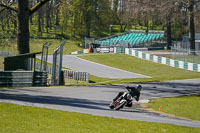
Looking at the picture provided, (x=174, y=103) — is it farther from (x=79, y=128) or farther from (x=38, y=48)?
(x=38, y=48)

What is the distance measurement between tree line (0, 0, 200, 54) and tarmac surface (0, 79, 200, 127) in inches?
269

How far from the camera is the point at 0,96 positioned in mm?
16859

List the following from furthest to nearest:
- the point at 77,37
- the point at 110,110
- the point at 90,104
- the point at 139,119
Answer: the point at 77,37 < the point at 90,104 < the point at 110,110 < the point at 139,119

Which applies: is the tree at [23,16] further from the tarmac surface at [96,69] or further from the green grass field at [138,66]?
the green grass field at [138,66]

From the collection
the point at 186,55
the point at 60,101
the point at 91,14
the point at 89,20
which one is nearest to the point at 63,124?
the point at 60,101

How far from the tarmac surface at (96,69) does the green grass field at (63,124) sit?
25616mm

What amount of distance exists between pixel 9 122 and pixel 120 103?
5.68m

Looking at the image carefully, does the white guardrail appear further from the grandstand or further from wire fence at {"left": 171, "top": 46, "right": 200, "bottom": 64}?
the grandstand

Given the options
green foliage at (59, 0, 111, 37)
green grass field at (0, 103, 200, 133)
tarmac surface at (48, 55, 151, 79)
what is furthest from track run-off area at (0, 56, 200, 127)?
green foliage at (59, 0, 111, 37)

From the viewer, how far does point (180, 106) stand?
1772 centimetres

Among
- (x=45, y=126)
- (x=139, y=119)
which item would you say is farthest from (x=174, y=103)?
(x=45, y=126)

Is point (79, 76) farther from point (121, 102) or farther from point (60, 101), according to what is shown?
point (121, 102)

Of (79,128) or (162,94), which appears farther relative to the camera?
(162,94)

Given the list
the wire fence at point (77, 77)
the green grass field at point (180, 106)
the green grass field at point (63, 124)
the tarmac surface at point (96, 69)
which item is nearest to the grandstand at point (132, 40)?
the tarmac surface at point (96, 69)
